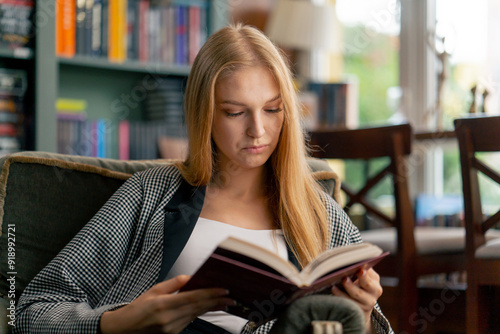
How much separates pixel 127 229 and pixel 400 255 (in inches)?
39.5

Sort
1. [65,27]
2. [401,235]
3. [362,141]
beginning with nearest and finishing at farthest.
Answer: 1. [401,235]
2. [362,141]
3. [65,27]

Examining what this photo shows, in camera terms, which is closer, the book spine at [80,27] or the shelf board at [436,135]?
the shelf board at [436,135]

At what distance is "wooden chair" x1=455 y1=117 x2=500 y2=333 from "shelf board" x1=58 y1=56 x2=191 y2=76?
1447mm

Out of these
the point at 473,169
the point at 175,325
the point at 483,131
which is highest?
the point at 483,131

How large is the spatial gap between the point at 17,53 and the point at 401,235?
1.59 metres

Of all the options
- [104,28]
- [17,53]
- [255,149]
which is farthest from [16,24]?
[255,149]

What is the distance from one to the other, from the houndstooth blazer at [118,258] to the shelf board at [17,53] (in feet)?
4.25

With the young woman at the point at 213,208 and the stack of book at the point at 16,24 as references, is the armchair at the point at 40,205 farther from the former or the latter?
the stack of book at the point at 16,24

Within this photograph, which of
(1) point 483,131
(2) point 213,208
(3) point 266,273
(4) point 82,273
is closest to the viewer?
(3) point 266,273

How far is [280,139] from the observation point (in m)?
1.27

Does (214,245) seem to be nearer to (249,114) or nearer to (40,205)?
(249,114)

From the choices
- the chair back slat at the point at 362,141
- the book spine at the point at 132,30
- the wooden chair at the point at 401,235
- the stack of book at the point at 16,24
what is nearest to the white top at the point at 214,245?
the wooden chair at the point at 401,235

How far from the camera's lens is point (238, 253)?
0.81m

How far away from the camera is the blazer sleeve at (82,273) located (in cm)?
107
